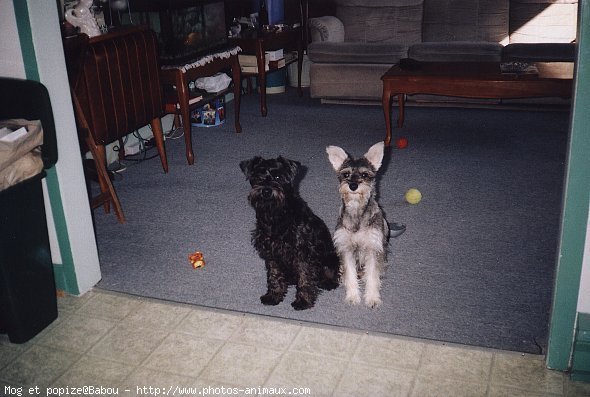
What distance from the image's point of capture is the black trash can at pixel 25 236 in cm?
256

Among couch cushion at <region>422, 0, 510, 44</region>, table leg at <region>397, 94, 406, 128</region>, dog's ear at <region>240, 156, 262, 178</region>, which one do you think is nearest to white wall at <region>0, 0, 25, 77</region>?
dog's ear at <region>240, 156, 262, 178</region>

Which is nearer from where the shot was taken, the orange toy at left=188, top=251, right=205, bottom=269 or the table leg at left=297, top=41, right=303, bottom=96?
the orange toy at left=188, top=251, right=205, bottom=269

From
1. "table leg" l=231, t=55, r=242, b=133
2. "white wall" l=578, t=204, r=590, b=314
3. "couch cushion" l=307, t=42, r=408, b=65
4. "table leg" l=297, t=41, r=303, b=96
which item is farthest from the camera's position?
"table leg" l=297, t=41, r=303, b=96

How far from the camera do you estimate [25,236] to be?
8.68 ft

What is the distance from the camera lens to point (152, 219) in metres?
4.21

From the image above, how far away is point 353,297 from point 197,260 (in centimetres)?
103

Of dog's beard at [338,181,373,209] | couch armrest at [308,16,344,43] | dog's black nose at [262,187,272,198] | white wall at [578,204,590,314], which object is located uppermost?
couch armrest at [308,16,344,43]

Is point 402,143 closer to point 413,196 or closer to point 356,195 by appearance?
point 413,196

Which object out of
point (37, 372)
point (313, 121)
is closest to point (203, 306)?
point (37, 372)

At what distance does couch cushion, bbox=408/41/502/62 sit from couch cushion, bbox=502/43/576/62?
0.13m

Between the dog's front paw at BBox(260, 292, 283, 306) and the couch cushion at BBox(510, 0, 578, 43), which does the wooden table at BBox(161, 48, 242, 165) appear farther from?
the couch cushion at BBox(510, 0, 578, 43)

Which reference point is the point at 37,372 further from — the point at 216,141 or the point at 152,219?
the point at 216,141

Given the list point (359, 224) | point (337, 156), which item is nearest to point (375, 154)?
point (337, 156)

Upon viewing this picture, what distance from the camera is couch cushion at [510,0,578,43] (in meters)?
6.89
